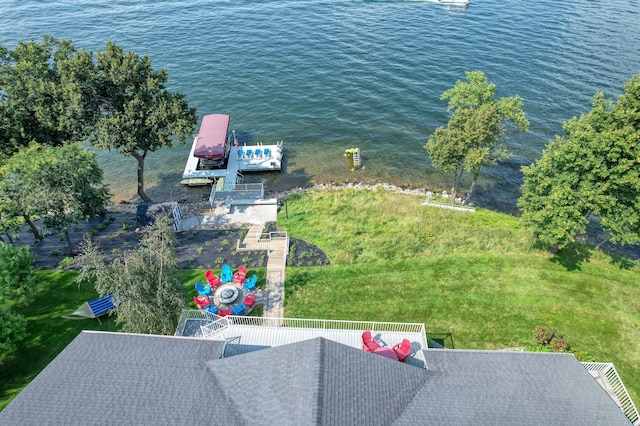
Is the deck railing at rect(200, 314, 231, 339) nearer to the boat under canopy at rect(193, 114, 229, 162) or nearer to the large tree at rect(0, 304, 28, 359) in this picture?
the large tree at rect(0, 304, 28, 359)

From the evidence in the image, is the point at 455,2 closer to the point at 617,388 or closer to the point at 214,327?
the point at 617,388

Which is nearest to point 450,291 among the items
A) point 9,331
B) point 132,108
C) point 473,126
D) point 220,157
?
point 473,126

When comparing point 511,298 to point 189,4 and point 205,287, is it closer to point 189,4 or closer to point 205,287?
point 205,287

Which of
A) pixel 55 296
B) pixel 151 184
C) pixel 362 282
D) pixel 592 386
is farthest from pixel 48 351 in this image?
pixel 592 386

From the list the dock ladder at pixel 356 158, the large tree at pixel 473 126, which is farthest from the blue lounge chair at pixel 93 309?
the dock ladder at pixel 356 158

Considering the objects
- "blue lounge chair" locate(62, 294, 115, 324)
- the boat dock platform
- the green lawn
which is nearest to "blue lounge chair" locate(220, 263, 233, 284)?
the green lawn

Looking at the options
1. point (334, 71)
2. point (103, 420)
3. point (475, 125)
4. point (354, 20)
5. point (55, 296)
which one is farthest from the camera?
point (354, 20)
